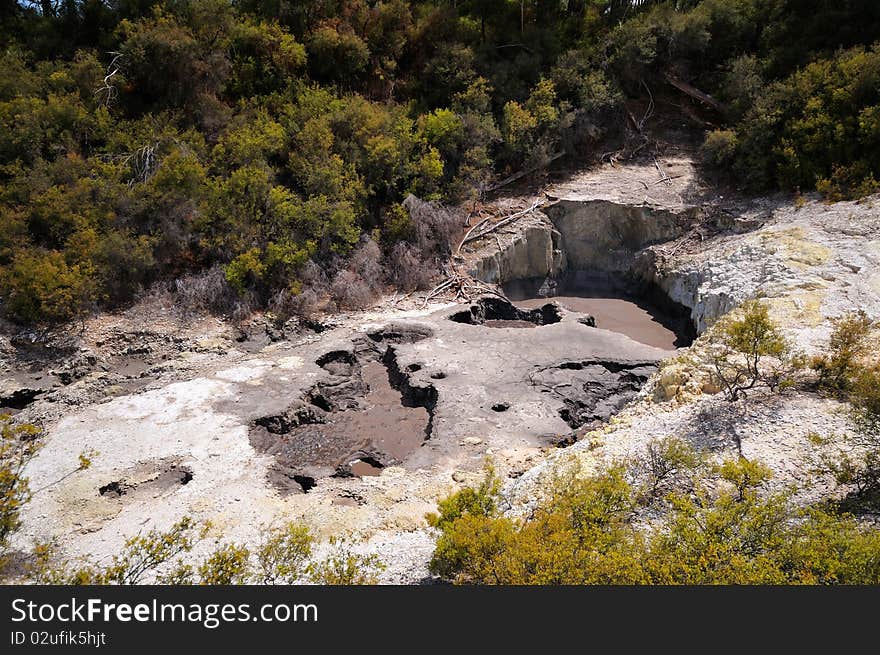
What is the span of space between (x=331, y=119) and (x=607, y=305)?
12.3 meters

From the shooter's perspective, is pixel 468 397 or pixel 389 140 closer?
pixel 468 397

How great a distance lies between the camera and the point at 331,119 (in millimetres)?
21125

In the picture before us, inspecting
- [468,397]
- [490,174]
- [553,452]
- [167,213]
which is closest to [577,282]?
[490,174]

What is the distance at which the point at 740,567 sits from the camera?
241 inches

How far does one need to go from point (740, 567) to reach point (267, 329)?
14.1 meters

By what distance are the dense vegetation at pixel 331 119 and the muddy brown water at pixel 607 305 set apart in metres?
3.75

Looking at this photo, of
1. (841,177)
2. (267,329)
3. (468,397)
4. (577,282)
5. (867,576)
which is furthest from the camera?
(577,282)

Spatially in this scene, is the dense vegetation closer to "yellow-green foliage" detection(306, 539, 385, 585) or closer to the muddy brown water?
the muddy brown water

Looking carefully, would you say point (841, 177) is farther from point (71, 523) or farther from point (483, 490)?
point (71, 523)

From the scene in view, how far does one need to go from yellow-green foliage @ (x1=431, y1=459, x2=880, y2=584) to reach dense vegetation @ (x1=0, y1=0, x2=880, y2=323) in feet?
40.1

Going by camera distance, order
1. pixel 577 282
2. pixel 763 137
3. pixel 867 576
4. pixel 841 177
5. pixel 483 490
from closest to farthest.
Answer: pixel 867 576
pixel 483 490
pixel 841 177
pixel 763 137
pixel 577 282

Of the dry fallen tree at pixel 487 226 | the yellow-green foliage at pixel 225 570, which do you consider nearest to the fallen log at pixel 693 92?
the dry fallen tree at pixel 487 226

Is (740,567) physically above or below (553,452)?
above

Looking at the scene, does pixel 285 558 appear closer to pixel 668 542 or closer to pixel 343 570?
pixel 343 570
